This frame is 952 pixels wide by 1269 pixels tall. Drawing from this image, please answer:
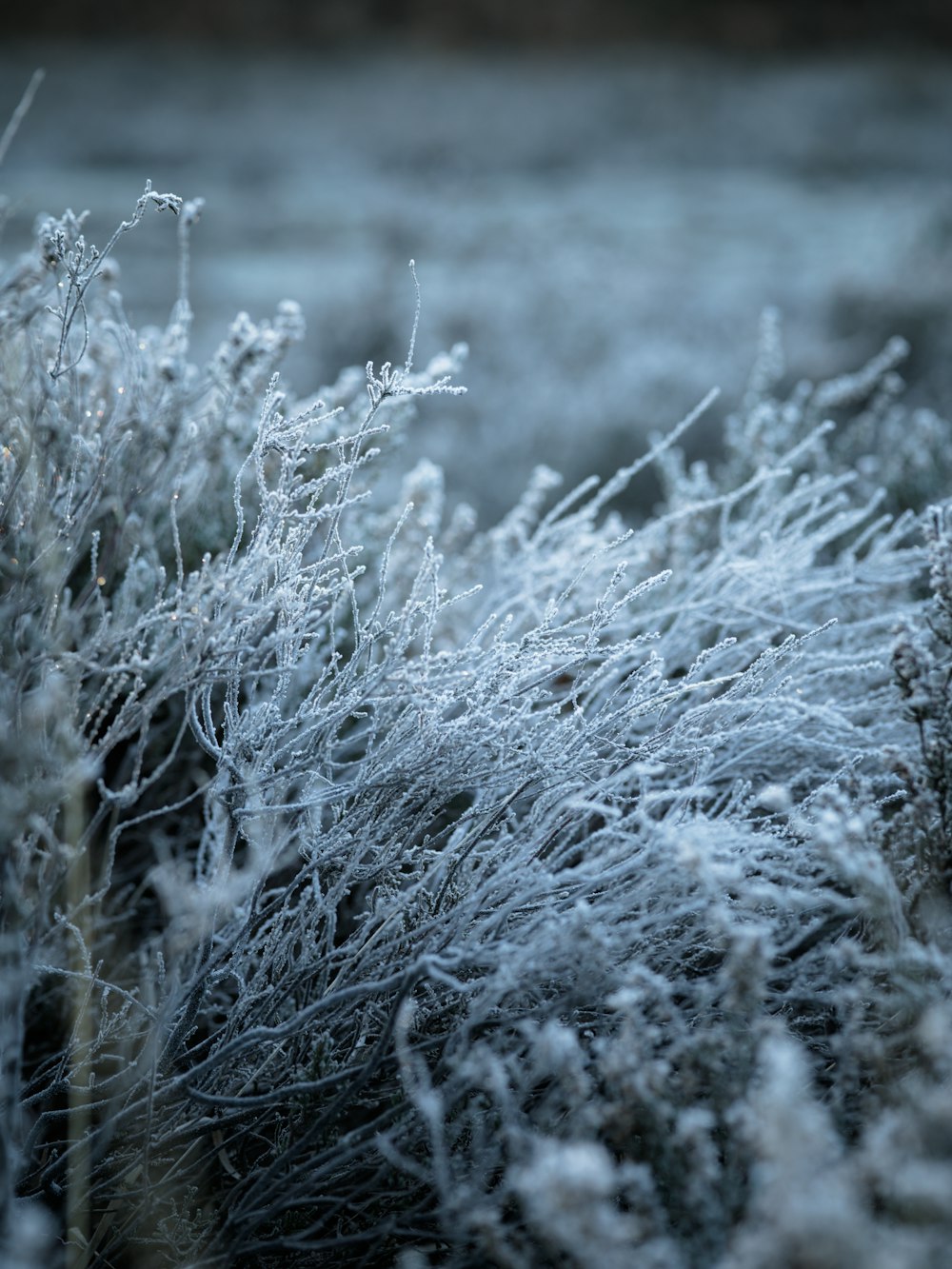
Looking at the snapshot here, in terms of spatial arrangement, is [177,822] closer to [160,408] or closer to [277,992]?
[277,992]

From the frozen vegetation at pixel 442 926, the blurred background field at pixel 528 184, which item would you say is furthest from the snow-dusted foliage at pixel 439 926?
the blurred background field at pixel 528 184

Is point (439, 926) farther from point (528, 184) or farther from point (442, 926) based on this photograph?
point (528, 184)

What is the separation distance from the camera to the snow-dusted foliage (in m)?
1.11

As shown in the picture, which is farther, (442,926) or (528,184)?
(528,184)

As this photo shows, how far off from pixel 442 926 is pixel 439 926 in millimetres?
14

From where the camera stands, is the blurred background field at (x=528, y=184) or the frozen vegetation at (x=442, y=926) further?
the blurred background field at (x=528, y=184)

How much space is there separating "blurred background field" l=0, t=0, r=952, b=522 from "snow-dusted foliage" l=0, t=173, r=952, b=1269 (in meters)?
2.53

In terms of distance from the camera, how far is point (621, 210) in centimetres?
969

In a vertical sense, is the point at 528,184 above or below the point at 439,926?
above

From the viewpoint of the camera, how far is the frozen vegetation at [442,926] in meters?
1.10

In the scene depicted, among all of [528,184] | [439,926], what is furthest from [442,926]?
[528,184]

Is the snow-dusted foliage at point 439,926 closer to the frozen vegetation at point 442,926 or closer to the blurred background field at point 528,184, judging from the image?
the frozen vegetation at point 442,926

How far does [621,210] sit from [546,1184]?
9974 mm

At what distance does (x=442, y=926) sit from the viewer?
1.48 m
